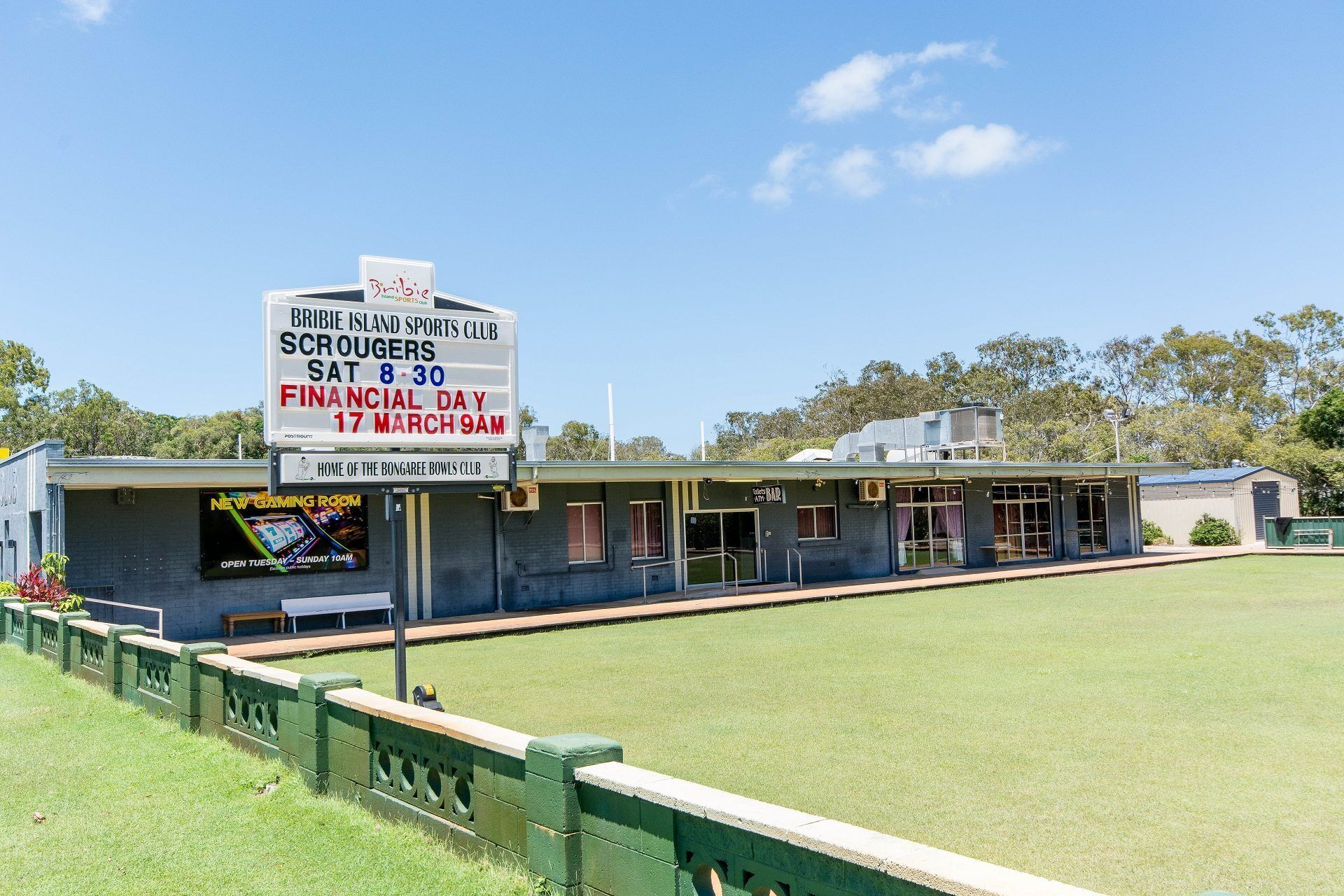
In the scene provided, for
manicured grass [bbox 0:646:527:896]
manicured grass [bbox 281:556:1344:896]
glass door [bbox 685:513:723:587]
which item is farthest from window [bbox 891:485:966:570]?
manicured grass [bbox 0:646:527:896]

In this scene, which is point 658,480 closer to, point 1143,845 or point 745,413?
point 1143,845

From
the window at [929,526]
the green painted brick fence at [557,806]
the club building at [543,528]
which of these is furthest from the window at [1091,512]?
the green painted brick fence at [557,806]

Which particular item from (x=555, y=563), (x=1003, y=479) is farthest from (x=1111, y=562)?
(x=555, y=563)

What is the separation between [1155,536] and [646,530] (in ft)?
85.5

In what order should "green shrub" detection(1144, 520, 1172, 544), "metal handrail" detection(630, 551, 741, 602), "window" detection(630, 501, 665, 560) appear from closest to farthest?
1. "metal handrail" detection(630, 551, 741, 602)
2. "window" detection(630, 501, 665, 560)
3. "green shrub" detection(1144, 520, 1172, 544)

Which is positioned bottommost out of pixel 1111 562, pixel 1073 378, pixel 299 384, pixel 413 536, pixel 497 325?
pixel 1111 562

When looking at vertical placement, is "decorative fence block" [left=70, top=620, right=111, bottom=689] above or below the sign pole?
below

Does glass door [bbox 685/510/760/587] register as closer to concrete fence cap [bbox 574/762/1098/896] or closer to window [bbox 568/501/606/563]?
window [bbox 568/501/606/563]

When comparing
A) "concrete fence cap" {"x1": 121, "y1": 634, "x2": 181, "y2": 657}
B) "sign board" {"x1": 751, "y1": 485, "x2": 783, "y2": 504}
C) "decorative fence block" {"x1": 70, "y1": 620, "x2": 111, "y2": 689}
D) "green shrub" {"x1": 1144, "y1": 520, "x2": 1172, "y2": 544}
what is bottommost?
"green shrub" {"x1": 1144, "y1": 520, "x2": 1172, "y2": 544}

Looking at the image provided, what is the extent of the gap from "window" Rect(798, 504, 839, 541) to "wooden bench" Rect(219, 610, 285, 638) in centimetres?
1269

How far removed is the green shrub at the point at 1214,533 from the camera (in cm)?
3669

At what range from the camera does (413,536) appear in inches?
764

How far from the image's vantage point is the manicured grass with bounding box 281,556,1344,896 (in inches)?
222

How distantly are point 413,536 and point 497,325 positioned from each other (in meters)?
10.6
